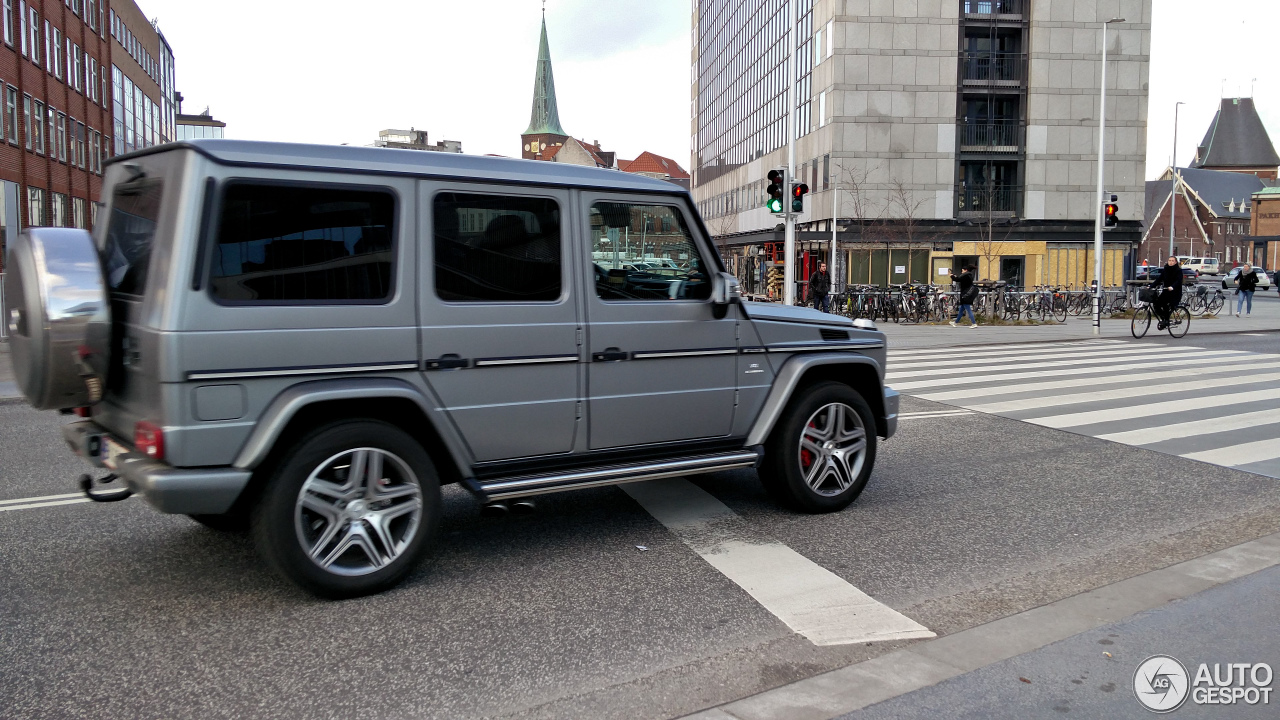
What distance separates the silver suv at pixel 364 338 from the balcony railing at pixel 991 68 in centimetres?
5050

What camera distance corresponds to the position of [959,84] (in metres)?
50.6

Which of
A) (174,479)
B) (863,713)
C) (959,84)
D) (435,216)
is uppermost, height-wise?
(959,84)

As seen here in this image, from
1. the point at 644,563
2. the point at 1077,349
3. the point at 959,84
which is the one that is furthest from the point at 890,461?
the point at 959,84

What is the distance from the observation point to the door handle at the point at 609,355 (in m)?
4.99

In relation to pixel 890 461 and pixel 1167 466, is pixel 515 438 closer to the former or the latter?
pixel 890 461

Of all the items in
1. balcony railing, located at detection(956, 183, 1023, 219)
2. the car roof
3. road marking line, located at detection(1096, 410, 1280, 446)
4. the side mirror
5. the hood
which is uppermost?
balcony railing, located at detection(956, 183, 1023, 219)

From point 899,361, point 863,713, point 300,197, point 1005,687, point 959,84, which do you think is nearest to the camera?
point 863,713

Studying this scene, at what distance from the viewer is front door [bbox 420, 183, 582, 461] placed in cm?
456

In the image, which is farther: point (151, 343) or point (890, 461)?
point (890, 461)

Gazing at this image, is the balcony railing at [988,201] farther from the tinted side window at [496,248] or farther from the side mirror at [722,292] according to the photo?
the tinted side window at [496,248]

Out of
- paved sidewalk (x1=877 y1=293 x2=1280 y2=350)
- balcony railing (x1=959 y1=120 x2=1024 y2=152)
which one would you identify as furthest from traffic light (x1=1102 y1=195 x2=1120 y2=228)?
balcony railing (x1=959 y1=120 x2=1024 y2=152)

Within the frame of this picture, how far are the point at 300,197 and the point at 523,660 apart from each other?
217 centimetres

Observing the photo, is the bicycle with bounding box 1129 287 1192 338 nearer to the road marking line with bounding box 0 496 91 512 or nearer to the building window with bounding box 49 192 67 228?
the road marking line with bounding box 0 496 91 512

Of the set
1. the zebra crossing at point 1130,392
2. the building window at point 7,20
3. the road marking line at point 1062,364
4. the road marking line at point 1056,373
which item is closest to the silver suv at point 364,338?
the zebra crossing at point 1130,392
